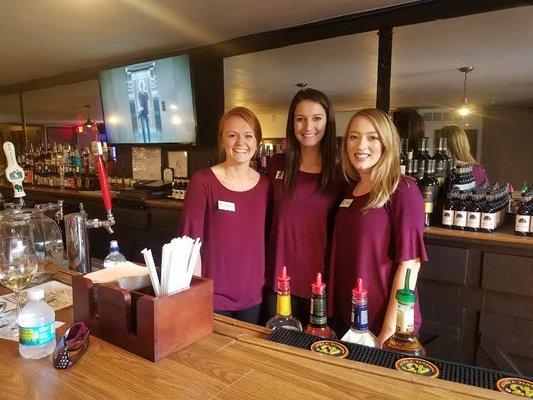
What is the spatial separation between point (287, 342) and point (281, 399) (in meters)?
0.19

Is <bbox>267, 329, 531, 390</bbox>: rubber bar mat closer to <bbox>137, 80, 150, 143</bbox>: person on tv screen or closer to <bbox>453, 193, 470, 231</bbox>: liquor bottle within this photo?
<bbox>453, 193, 470, 231</bbox>: liquor bottle

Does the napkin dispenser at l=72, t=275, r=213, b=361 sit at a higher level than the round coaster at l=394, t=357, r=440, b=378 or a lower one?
higher

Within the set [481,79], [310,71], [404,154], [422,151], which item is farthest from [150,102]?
[481,79]

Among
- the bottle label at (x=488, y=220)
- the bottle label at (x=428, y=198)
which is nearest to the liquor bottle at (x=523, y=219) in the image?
the bottle label at (x=488, y=220)

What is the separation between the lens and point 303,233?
159 centimetres

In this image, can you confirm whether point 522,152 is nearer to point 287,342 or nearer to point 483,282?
point 483,282

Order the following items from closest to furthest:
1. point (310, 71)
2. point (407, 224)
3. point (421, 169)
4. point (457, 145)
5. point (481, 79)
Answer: point (407, 224)
point (421, 169)
point (457, 145)
point (310, 71)
point (481, 79)

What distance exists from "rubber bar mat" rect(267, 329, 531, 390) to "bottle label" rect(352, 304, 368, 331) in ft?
0.13

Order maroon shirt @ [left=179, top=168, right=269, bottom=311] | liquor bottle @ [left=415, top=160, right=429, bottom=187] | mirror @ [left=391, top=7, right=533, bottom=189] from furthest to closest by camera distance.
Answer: mirror @ [left=391, top=7, right=533, bottom=189], liquor bottle @ [left=415, top=160, right=429, bottom=187], maroon shirt @ [left=179, top=168, right=269, bottom=311]

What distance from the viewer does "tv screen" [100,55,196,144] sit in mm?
3432

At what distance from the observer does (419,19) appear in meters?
2.49

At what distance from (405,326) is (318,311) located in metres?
0.18

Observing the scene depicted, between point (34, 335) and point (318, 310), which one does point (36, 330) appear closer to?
point (34, 335)

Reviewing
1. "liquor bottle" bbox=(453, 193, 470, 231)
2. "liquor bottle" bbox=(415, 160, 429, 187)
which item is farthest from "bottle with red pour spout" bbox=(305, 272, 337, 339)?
"liquor bottle" bbox=(415, 160, 429, 187)
